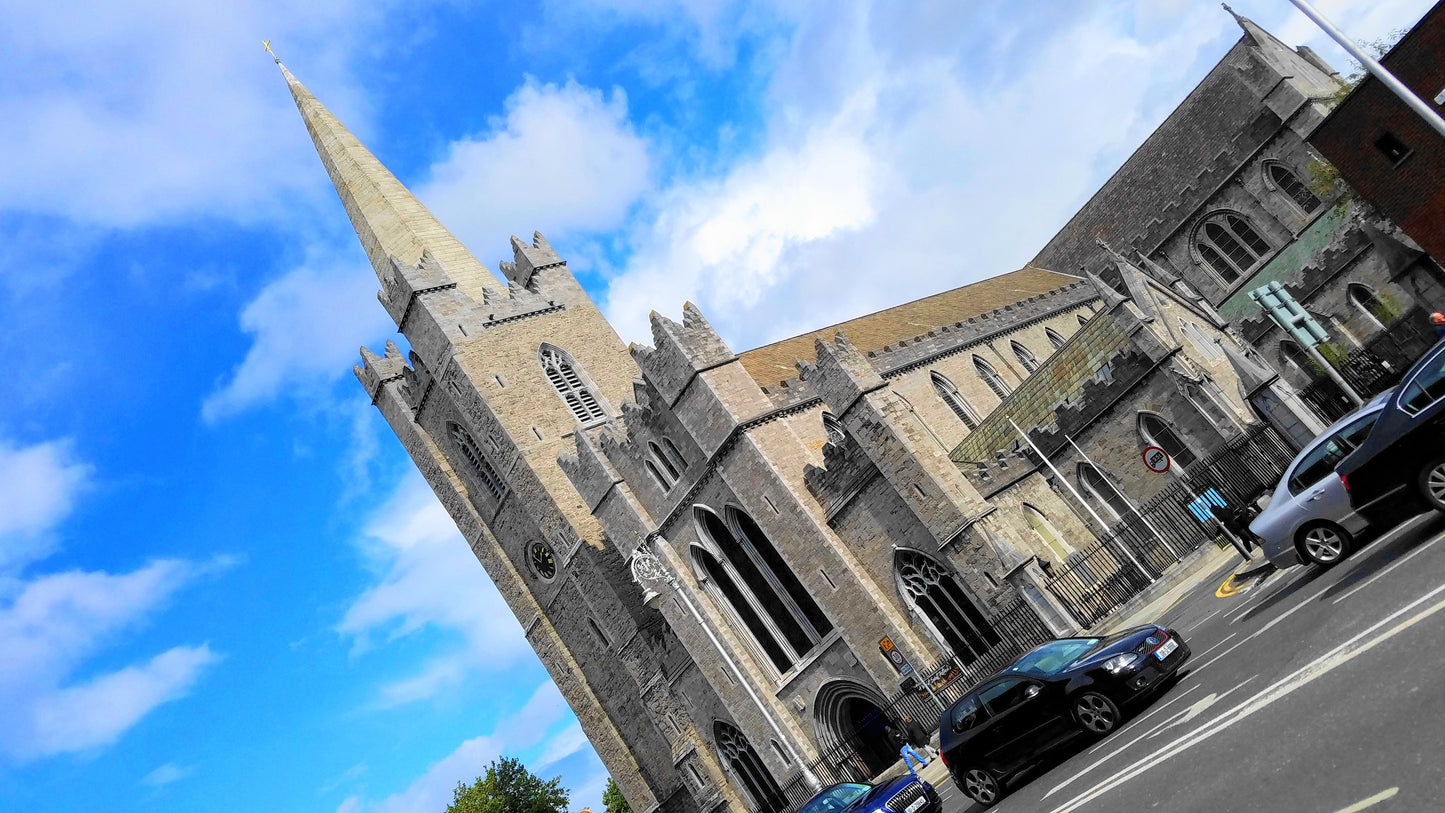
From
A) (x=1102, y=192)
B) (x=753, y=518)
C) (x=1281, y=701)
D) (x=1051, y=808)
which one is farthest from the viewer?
(x=1102, y=192)

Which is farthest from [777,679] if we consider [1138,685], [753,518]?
[1138,685]

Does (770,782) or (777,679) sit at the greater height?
(777,679)

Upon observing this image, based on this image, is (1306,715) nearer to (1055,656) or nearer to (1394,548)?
(1394,548)

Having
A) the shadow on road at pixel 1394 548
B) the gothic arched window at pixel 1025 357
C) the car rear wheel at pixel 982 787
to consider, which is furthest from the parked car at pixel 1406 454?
the gothic arched window at pixel 1025 357

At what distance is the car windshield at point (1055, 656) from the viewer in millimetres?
12352

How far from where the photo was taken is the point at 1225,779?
7816 millimetres

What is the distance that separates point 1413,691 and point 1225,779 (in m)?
1.51

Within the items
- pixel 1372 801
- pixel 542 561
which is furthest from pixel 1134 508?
pixel 542 561

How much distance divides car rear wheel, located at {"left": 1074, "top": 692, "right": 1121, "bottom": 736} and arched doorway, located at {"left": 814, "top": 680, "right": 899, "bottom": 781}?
44.8 feet

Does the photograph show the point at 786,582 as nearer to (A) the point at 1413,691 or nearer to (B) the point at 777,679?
(B) the point at 777,679

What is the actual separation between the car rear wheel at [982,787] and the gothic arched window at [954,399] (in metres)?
20.6

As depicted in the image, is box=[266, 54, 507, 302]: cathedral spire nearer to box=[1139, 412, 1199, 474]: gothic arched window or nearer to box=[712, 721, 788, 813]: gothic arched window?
box=[712, 721, 788, 813]: gothic arched window

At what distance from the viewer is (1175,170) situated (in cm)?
4159

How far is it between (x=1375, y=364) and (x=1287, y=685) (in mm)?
22870
